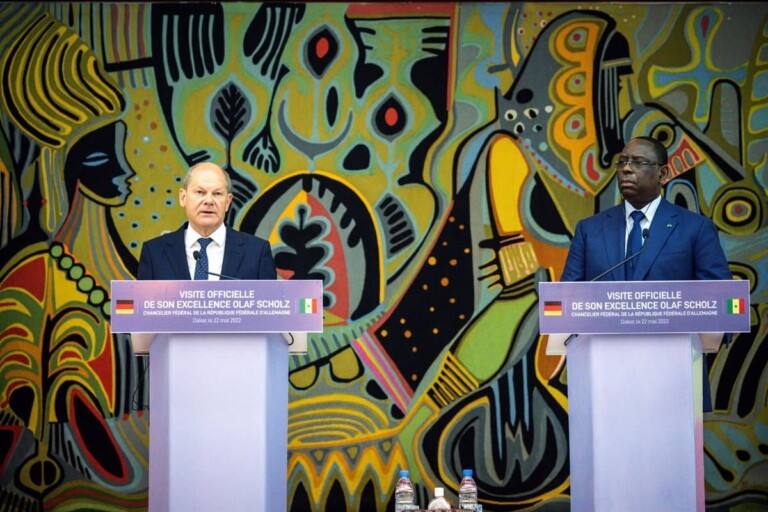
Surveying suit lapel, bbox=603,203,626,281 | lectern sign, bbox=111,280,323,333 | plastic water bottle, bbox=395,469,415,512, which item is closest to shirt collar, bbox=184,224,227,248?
lectern sign, bbox=111,280,323,333

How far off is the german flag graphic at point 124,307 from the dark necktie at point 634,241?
2.23 m

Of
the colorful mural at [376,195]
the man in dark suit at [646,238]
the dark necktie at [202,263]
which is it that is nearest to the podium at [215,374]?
the dark necktie at [202,263]

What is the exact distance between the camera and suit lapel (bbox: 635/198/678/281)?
541cm

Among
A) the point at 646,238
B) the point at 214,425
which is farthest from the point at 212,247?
the point at 646,238

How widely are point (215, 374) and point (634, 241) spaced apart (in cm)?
205

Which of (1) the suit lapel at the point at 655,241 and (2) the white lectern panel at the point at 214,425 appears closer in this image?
(2) the white lectern panel at the point at 214,425

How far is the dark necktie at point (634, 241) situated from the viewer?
17.9 feet

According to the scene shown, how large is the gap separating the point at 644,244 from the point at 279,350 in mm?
1665

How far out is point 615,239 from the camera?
5.54 m

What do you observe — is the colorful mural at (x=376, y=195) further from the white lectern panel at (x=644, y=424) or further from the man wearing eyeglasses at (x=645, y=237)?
the white lectern panel at (x=644, y=424)

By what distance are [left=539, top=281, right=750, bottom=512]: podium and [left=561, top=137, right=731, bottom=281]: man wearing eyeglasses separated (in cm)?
59

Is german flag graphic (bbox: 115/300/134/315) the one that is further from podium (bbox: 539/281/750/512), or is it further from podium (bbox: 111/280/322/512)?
podium (bbox: 539/281/750/512)

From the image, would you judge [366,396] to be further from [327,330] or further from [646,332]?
[646,332]

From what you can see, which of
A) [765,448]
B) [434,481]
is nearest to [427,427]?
[434,481]
